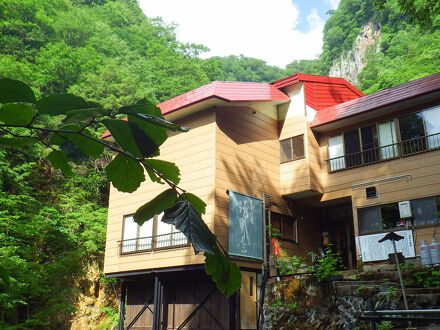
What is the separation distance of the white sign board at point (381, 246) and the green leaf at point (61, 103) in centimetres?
1187

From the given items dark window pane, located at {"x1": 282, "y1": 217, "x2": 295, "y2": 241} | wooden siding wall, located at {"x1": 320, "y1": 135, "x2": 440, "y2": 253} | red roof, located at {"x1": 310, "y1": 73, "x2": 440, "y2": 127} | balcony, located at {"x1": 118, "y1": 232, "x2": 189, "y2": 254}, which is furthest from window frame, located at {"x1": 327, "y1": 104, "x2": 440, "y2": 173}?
balcony, located at {"x1": 118, "y1": 232, "x2": 189, "y2": 254}

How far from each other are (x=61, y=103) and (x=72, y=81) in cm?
2228

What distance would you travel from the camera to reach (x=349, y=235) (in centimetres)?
1480

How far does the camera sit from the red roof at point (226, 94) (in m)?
12.2

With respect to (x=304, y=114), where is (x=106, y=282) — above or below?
below

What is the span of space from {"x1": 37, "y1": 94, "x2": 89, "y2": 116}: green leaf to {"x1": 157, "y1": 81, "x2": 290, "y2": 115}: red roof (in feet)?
37.1

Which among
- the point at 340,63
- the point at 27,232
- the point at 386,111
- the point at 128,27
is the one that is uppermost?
the point at 340,63

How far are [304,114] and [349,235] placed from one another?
4.30 meters

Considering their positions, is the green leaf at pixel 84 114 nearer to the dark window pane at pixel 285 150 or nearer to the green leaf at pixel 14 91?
the green leaf at pixel 14 91

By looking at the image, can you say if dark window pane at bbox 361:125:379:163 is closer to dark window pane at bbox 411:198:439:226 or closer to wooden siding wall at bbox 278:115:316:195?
wooden siding wall at bbox 278:115:316:195

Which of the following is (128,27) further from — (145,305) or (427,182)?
(427,182)

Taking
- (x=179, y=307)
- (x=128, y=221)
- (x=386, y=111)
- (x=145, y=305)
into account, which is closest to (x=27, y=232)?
(x=128, y=221)

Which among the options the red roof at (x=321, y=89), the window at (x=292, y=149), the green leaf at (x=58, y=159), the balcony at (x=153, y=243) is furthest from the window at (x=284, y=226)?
the green leaf at (x=58, y=159)

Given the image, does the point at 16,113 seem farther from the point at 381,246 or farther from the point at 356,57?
the point at 356,57
